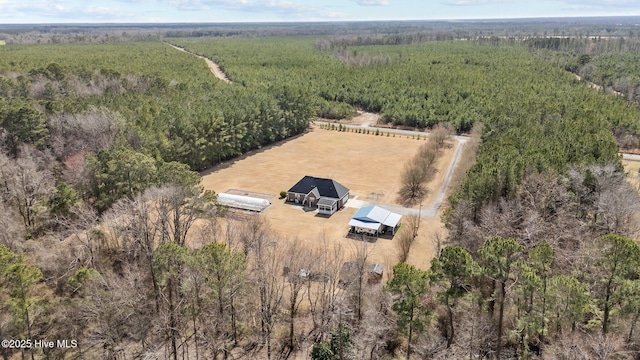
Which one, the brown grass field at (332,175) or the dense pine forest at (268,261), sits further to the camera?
the brown grass field at (332,175)

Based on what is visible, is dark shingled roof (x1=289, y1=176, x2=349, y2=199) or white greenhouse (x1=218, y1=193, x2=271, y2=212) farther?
dark shingled roof (x1=289, y1=176, x2=349, y2=199)

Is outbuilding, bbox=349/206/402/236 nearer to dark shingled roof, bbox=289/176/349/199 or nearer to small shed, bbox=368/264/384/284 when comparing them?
dark shingled roof, bbox=289/176/349/199

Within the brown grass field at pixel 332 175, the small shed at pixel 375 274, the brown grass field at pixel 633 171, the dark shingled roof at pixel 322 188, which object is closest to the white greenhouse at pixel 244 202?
the brown grass field at pixel 332 175

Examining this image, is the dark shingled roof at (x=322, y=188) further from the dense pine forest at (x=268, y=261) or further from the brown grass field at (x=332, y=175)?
the dense pine forest at (x=268, y=261)

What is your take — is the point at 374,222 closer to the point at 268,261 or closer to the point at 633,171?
the point at 268,261

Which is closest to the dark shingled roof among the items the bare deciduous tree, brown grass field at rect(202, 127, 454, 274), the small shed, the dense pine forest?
brown grass field at rect(202, 127, 454, 274)

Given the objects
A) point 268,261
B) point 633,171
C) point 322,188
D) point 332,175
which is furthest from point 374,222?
point 633,171

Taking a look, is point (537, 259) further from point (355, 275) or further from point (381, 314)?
point (355, 275)
